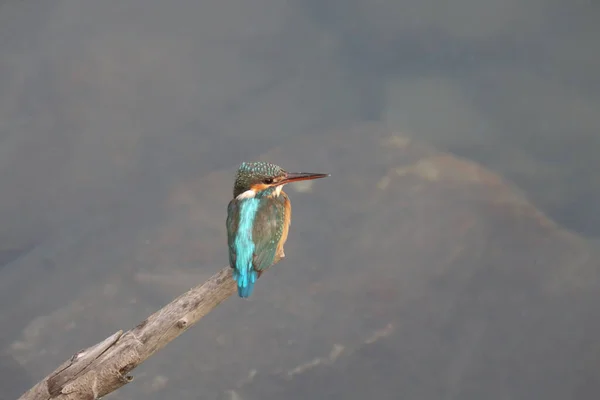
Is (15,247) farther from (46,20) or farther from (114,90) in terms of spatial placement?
(46,20)

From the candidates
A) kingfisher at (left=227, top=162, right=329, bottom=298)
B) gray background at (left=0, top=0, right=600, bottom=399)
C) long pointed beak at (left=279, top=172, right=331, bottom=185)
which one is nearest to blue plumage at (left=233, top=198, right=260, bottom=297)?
kingfisher at (left=227, top=162, right=329, bottom=298)

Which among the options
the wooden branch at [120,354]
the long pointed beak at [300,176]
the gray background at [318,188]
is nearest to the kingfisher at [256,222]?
the long pointed beak at [300,176]

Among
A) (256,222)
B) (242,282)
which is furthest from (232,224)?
(242,282)

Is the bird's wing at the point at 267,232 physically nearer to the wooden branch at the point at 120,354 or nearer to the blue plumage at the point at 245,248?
the blue plumage at the point at 245,248

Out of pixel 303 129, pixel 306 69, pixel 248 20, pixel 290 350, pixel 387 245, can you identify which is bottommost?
pixel 290 350

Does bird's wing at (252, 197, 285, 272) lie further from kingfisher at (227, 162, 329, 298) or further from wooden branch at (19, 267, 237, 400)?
wooden branch at (19, 267, 237, 400)

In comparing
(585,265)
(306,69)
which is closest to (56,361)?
(306,69)

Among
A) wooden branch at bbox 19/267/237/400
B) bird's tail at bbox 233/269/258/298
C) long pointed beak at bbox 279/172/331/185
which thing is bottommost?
wooden branch at bbox 19/267/237/400
